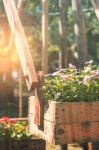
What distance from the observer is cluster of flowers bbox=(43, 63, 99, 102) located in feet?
14.9

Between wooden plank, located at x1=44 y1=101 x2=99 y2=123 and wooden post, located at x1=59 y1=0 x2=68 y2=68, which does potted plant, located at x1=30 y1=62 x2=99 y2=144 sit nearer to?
wooden plank, located at x1=44 y1=101 x2=99 y2=123

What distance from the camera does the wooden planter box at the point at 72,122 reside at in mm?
4406

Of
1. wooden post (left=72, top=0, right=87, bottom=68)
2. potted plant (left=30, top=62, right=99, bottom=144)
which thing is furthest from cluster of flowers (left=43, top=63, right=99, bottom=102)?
wooden post (left=72, top=0, right=87, bottom=68)

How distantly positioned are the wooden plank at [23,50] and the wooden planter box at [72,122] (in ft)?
1.55

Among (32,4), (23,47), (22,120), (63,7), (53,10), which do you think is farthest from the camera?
(32,4)

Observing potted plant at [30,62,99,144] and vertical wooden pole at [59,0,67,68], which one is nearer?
potted plant at [30,62,99,144]

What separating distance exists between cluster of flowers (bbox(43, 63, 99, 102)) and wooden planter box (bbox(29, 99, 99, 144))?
0.11 m

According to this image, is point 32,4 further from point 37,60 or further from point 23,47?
point 23,47

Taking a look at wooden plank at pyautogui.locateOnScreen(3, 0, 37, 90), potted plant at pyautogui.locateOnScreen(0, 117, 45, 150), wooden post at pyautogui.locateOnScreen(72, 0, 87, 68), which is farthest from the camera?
wooden post at pyautogui.locateOnScreen(72, 0, 87, 68)

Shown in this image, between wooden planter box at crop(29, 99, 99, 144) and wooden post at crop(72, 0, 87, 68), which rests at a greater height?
wooden post at crop(72, 0, 87, 68)

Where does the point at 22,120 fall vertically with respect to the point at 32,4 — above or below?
below

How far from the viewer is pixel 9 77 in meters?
14.7

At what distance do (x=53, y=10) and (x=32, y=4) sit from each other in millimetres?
2802

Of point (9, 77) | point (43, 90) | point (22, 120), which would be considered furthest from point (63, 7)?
point (9, 77)
